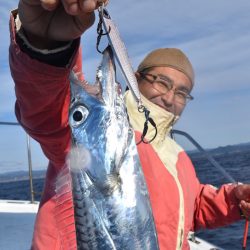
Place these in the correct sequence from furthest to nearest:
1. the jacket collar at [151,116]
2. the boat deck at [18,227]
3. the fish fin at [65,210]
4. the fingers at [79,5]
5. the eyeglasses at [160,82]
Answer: the boat deck at [18,227] → the eyeglasses at [160,82] → the jacket collar at [151,116] → the fish fin at [65,210] → the fingers at [79,5]

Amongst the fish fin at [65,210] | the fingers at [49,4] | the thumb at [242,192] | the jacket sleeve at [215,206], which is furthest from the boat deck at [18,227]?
the fingers at [49,4]

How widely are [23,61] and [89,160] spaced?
546mm

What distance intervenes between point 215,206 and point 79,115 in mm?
1878

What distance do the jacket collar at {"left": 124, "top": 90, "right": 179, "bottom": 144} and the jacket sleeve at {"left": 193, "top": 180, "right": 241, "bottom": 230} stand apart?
2.11 feet

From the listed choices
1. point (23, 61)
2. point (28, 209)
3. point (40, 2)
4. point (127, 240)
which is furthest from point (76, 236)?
point (28, 209)

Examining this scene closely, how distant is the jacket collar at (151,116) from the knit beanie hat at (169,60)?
0.32m

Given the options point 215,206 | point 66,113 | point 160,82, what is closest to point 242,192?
point 215,206

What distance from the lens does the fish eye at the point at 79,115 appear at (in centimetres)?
192

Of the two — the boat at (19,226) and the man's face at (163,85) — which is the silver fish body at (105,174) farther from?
the boat at (19,226)

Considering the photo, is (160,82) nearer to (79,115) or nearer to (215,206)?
(215,206)

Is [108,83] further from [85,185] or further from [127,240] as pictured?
[127,240]

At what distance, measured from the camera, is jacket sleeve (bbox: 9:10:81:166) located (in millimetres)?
2082

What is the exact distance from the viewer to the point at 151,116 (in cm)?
289

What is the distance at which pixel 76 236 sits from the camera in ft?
6.55
